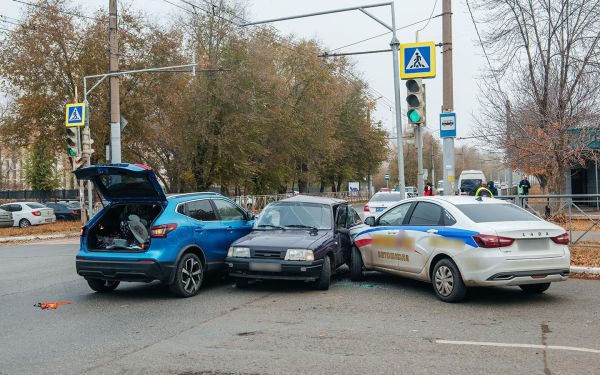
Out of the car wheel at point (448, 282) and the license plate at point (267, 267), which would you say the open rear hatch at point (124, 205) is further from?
the car wheel at point (448, 282)

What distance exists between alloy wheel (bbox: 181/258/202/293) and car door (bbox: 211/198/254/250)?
0.81m

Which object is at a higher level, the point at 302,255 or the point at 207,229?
the point at 207,229

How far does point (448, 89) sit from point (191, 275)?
25.4 feet

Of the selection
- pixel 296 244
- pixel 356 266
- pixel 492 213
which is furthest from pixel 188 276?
pixel 492 213

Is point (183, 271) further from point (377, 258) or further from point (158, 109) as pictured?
point (158, 109)

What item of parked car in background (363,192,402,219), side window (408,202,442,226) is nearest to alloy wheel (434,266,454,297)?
side window (408,202,442,226)

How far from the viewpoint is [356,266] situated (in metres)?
10.7

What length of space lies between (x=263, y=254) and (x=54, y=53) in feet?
84.0

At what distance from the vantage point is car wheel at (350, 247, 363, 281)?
10672 mm

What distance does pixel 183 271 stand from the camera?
30.2 ft

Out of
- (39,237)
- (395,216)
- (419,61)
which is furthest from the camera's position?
(39,237)

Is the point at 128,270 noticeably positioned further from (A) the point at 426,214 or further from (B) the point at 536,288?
(B) the point at 536,288

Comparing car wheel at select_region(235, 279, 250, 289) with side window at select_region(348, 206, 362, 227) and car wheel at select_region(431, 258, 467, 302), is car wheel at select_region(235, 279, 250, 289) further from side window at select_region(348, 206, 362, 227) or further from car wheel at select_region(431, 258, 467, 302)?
car wheel at select_region(431, 258, 467, 302)

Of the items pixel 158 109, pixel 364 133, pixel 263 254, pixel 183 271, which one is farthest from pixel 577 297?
pixel 364 133
